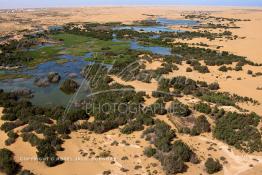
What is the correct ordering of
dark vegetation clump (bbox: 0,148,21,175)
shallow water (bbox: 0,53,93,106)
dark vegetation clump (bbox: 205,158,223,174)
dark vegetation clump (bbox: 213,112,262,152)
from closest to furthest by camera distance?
dark vegetation clump (bbox: 205,158,223,174) → dark vegetation clump (bbox: 0,148,21,175) → dark vegetation clump (bbox: 213,112,262,152) → shallow water (bbox: 0,53,93,106)

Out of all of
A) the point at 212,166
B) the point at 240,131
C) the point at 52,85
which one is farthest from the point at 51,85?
the point at 212,166

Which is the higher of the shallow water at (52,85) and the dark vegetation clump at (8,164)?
the shallow water at (52,85)

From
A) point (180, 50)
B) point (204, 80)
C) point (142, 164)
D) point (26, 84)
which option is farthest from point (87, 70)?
point (142, 164)

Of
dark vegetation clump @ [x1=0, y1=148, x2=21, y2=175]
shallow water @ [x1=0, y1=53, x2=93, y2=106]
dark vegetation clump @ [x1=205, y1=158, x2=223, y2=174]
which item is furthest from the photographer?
shallow water @ [x1=0, y1=53, x2=93, y2=106]

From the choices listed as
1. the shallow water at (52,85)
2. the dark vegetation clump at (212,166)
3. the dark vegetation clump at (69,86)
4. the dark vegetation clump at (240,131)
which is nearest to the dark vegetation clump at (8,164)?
the shallow water at (52,85)

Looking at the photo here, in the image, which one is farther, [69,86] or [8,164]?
[69,86]

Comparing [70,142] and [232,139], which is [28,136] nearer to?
[70,142]

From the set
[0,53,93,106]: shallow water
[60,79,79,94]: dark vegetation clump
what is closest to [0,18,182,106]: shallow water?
[0,53,93,106]: shallow water

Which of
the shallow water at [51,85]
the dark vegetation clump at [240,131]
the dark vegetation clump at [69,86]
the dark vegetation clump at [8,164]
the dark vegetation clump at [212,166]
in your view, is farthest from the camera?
the dark vegetation clump at [69,86]

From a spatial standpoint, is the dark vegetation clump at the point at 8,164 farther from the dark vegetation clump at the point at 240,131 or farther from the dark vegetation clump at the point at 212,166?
the dark vegetation clump at the point at 240,131

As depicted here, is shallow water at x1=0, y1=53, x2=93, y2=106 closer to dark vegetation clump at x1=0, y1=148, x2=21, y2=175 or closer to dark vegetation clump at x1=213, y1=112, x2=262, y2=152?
dark vegetation clump at x1=0, y1=148, x2=21, y2=175

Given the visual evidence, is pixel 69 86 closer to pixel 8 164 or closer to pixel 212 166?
pixel 8 164
